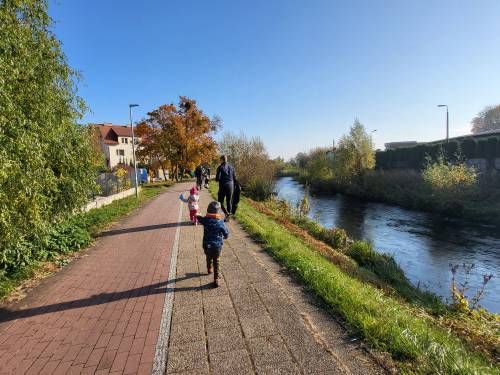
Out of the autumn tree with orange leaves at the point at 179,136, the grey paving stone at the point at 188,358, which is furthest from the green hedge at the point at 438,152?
the grey paving stone at the point at 188,358

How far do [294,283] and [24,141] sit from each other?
4.72 meters

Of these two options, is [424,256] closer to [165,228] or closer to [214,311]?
[165,228]

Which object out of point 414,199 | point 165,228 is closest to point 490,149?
point 414,199

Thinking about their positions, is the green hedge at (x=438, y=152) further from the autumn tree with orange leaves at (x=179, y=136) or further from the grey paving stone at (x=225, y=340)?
the grey paving stone at (x=225, y=340)

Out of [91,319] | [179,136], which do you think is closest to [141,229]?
[91,319]

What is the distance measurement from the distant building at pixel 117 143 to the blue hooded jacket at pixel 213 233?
58748mm

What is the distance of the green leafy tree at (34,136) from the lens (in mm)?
4539

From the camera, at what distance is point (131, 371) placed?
9.85 ft

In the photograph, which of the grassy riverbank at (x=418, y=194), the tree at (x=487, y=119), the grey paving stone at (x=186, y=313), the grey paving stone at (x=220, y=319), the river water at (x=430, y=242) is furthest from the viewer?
the tree at (x=487, y=119)

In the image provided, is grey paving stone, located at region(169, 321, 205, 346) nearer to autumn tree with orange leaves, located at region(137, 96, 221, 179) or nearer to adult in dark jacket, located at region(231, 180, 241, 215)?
adult in dark jacket, located at region(231, 180, 241, 215)

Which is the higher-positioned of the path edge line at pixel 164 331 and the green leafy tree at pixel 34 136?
the green leafy tree at pixel 34 136

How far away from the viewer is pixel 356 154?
33688mm

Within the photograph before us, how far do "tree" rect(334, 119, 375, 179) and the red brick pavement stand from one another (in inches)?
1179

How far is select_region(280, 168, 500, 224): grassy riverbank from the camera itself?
18672mm
